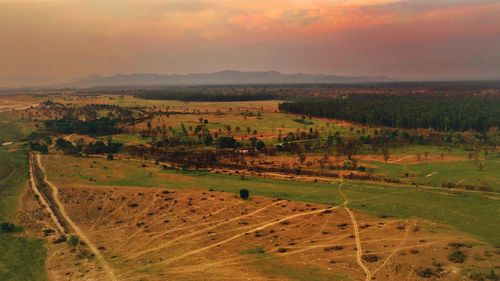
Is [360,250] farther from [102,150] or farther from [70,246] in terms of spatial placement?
[102,150]

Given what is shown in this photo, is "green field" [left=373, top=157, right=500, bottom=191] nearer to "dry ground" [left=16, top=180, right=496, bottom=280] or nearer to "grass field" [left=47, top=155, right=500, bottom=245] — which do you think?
"grass field" [left=47, top=155, right=500, bottom=245]

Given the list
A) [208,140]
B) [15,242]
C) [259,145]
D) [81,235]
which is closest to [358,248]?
[81,235]

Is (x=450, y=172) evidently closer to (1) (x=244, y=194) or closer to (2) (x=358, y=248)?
(1) (x=244, y=194)

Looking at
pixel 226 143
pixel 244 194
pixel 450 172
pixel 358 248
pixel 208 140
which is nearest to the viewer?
pixel 358 248

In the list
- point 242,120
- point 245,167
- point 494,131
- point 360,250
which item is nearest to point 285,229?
point 360,250

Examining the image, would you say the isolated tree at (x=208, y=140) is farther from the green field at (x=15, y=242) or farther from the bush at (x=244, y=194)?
the bush at (x=244, y=194)

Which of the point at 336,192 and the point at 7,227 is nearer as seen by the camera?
the point at 7,227

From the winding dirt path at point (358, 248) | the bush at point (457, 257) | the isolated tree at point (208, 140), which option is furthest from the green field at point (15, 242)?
the isolated tree at point (208, 140)
